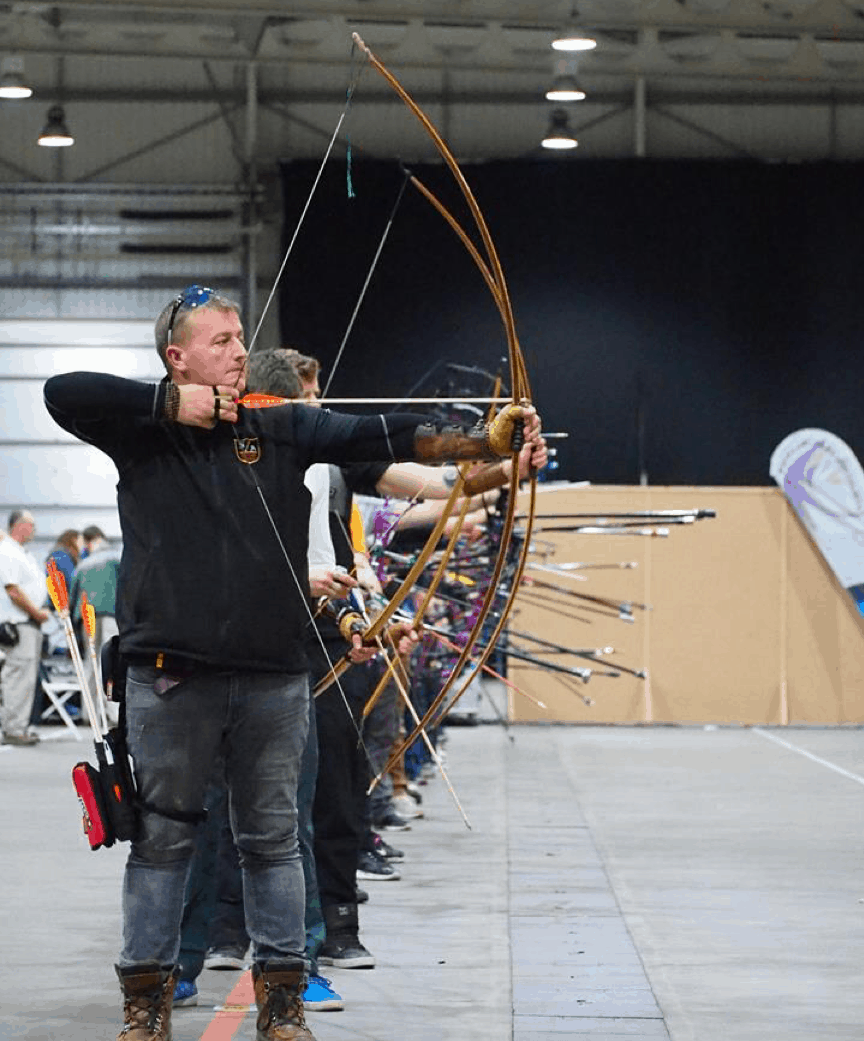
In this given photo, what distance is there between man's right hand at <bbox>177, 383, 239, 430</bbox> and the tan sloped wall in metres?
11.0

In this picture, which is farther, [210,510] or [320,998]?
[320,998]

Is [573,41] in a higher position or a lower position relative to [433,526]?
higher

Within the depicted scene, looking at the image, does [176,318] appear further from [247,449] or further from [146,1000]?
[146,1000]

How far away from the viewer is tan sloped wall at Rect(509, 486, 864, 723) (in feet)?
46.7

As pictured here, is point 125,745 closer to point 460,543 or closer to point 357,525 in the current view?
point 357,525

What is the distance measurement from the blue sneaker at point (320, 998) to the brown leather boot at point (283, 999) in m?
0.58

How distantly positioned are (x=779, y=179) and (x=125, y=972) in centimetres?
1479

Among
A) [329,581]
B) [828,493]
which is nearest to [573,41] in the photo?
[828,493]

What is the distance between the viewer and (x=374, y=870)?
6117mm

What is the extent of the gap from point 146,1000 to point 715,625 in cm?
1130

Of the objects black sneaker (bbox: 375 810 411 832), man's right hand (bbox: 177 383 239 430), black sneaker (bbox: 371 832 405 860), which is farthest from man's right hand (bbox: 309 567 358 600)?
black sneaker (bbox: 375 810 411 832)

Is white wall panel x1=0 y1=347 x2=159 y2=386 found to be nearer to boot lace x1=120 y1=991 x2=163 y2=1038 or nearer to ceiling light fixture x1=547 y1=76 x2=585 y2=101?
ceiling light fixture x1=547 y1=76 x2=585 y2=101

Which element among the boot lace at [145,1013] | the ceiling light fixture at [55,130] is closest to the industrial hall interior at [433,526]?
the boot lace at [145,1013]

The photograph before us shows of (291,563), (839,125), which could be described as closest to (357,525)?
(291,563)
